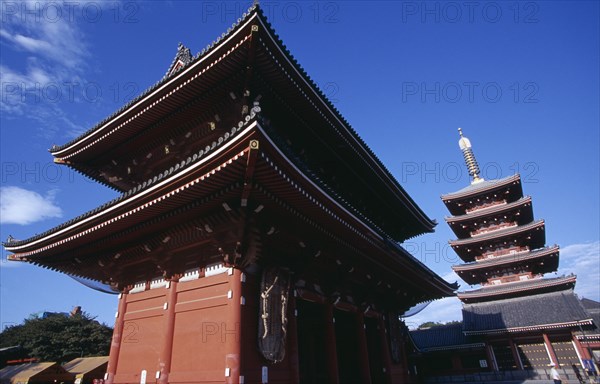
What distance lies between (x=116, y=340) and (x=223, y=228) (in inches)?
253

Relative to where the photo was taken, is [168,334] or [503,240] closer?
[168,334]

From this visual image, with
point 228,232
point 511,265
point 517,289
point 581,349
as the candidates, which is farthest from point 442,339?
point 228,232

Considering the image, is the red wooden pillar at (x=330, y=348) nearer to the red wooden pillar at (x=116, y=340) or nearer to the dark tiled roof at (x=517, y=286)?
the red wooden pillar at (x=116, y=340)

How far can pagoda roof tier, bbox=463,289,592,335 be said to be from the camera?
1083 inches

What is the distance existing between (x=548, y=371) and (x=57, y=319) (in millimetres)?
59483

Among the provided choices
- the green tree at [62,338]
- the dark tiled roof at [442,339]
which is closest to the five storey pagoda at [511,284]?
the dark tiled roof at [442,339]

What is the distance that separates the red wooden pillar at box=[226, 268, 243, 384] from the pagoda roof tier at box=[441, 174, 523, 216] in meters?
34.9

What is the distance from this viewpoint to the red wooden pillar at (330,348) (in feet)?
34.9

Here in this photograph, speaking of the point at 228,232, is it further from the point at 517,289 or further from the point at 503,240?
the point at 503,240

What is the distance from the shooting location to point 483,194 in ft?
120

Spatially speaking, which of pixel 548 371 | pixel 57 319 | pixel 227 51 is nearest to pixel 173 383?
pixel 227 51

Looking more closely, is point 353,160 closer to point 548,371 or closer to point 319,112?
point 319,112

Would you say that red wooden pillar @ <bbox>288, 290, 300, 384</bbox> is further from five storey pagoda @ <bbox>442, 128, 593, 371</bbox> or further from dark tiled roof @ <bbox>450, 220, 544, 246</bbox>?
dark tiled roof @ <bbox>450, 220, 544, 246</bbox>

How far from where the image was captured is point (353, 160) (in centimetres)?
1541
